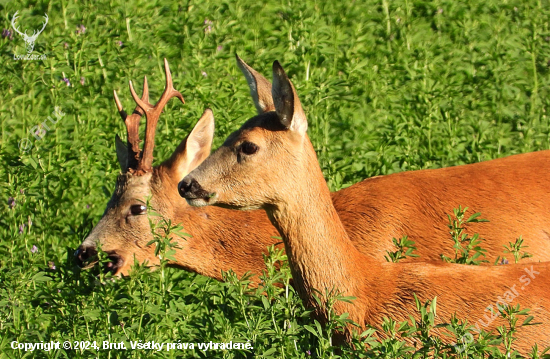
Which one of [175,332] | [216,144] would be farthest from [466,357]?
[216,144]

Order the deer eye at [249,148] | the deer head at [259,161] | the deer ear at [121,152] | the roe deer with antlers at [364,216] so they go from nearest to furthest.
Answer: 1. the deer head at [259,161]
2. the deer eye at [249,148]
3. the roe deer with antlers at [364,216]
4. the deer ear at [121,152]

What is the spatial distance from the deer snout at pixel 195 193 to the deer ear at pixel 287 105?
0.57 metres

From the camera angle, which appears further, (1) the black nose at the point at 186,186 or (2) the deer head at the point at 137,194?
(2) the deer head at the point at 137,194

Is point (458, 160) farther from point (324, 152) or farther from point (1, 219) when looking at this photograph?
point (1, 219)

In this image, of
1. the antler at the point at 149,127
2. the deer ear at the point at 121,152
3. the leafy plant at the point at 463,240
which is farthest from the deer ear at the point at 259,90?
the deer ear at the point at 121,152

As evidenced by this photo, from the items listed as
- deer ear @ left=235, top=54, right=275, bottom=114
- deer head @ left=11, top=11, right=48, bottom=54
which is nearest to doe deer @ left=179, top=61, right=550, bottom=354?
deer ear @ left=235, top=54, right=275, bottom=114

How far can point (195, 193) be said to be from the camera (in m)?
4.85

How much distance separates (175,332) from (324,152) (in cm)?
252

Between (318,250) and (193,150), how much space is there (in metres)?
2.12

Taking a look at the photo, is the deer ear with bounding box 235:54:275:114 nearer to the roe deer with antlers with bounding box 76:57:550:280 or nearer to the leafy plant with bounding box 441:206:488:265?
the roe deer with antlers with bounding box 76:57:550:280

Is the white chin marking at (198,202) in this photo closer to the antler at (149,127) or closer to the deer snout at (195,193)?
the deer snout at (195,193)

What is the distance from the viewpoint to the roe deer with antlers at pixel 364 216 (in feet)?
18.9

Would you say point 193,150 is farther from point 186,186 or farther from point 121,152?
point 186,186

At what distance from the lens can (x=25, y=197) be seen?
21.4 ft
